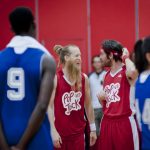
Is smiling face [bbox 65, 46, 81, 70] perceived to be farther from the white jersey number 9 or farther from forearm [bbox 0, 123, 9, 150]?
forearm [bbox 0, 123, 9, 150]

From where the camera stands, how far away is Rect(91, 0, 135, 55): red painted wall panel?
11.3 metres

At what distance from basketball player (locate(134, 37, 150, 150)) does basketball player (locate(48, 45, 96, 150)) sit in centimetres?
182

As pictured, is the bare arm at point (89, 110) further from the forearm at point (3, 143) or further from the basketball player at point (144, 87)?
the forearm at point (3, 143)

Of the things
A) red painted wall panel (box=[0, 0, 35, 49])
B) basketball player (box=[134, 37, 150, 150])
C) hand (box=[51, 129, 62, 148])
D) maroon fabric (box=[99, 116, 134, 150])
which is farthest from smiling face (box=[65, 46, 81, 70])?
red painted wall panel (box=[0, 0, 35, 49])

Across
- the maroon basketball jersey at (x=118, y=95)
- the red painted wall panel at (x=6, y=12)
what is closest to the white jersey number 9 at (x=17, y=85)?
the maroon basketball jersey at (x=118, y=95)

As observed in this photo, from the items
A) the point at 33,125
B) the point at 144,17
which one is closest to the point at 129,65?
the point at 33,125

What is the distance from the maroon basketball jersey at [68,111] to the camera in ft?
20.3

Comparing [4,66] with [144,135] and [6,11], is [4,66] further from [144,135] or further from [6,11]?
[6,11]

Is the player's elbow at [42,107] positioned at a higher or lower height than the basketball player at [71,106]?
higher

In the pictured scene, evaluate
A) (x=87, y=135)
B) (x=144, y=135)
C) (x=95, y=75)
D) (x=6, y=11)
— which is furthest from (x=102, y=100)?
(x=6, y=11)

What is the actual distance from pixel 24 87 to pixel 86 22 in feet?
24.3

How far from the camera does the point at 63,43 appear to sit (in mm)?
11391

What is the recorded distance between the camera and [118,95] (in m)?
→ 6.33

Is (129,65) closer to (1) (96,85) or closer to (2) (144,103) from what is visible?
(2) (144,103)
